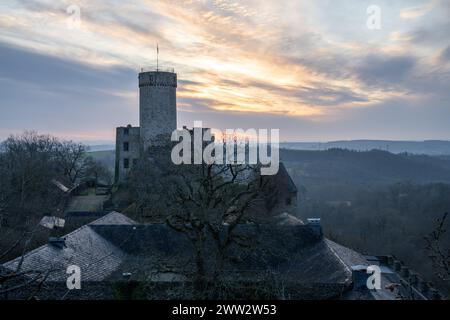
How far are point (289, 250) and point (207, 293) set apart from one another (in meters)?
8.32

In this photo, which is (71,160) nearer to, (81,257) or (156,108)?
(156,108)

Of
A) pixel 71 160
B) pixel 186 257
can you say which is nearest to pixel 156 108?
pixel 71 160

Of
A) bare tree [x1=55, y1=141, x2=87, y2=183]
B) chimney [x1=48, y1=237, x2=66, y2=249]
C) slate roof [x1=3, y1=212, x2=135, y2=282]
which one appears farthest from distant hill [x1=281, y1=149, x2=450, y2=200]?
chimney [x1=48, y1=237, x2=66, y2=249]

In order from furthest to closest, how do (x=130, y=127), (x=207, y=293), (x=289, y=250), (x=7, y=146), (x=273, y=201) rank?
(x=7, y=146) < (x=130, y=127) < (x=273, y=201) < (x=289, y=250) < (x=207, y=293)

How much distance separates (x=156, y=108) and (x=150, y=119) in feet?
4.47

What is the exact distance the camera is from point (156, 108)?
49.5m

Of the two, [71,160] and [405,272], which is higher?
[71,160]

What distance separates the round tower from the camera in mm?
49281

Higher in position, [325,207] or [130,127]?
[130,127]

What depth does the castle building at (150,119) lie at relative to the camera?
1943 inches

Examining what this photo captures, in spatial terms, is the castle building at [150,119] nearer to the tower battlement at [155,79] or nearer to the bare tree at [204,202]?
the tower battlement at [155,79]
